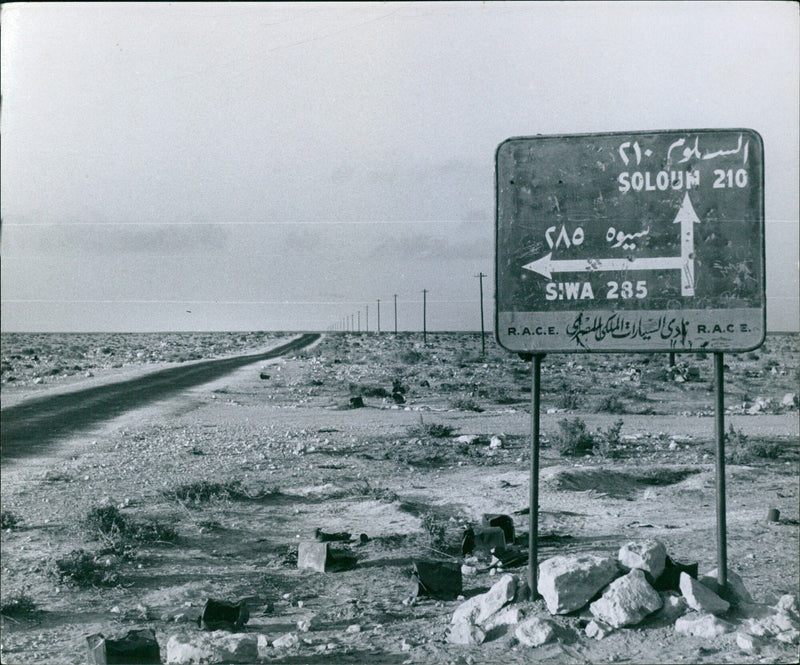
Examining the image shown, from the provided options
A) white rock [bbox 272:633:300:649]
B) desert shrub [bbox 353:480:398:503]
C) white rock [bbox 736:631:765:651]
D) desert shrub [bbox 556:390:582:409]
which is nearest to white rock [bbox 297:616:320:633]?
white rock [bbox 272:633:300:649]

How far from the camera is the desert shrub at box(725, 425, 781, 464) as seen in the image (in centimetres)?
1148

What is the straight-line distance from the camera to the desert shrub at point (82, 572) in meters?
5.70

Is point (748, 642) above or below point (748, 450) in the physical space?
above

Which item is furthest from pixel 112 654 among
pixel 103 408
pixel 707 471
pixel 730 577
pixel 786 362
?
pixel 786 362

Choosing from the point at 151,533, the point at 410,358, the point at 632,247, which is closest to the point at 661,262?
the point at 632,247

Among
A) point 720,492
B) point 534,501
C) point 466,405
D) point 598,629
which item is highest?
point 720,492

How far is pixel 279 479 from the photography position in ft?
32.2

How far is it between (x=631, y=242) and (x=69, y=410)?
15.3 meters

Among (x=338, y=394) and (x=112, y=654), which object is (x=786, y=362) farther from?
(x=112, y=654)

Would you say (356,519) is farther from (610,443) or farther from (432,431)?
(610,443)

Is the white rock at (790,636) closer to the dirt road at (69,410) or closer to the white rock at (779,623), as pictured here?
the white rock at (779,623)

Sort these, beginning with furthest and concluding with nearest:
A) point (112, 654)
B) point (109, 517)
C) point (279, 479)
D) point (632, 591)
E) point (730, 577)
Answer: point (279, 479)
point (109, 517)
point (730, 577)
point (632, 591)
point (112, 654)

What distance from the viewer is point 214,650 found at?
166 inches

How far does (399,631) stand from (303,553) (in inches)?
66.0
